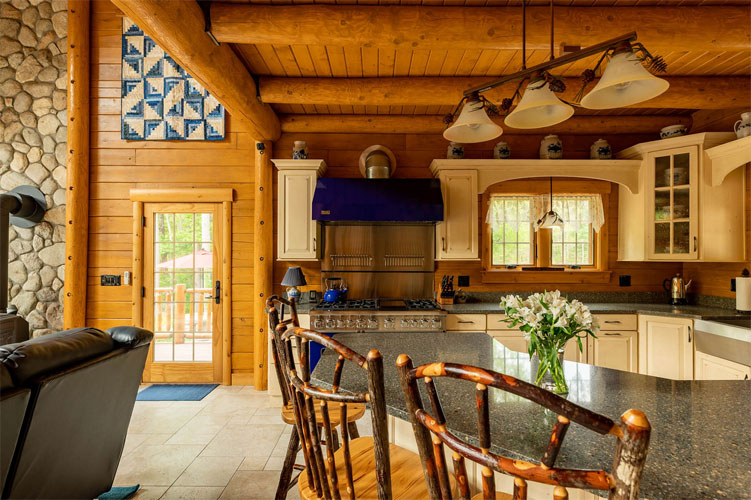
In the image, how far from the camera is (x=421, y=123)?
404 centimetres

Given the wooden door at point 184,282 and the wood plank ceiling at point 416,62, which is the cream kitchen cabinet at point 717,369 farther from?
the wooden door at point 184,282

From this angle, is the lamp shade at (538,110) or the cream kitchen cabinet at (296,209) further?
the cream kitchen cabinet at (296,209)

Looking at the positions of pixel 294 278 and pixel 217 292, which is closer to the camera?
pixel 294 278

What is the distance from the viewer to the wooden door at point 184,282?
164 inches

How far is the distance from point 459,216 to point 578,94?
89.6 inches

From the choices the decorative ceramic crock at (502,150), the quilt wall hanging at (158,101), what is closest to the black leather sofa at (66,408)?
the quilt wall hanging at (158,101)

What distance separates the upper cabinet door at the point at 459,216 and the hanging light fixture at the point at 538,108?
1.93 meters

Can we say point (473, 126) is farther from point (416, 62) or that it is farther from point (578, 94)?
point (416, 62)

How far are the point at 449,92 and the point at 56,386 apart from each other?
321cm

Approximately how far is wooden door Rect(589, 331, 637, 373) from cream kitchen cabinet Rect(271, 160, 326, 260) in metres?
2.80

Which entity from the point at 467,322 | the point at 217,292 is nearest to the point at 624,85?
the point at 467,322

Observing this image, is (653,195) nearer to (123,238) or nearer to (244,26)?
(244,26)

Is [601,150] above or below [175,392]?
above

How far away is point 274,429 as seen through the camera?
3045mm
